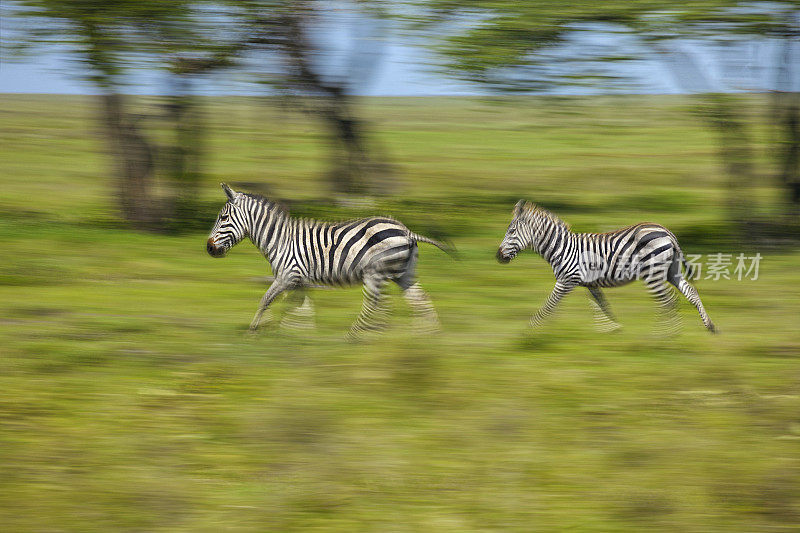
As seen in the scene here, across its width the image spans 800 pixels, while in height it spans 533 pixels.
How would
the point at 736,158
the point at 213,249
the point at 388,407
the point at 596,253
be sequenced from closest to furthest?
the point at 388,407, the point at 596,253, the point at 213,249, the point at 736,158

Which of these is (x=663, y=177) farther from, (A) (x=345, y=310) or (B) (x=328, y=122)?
(A) (x=345, y=310)

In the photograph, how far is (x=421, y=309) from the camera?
8.21 m

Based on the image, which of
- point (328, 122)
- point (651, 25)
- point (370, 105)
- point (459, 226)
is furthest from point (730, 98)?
point (370, 105)

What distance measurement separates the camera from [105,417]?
258 inches

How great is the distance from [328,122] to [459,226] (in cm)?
296

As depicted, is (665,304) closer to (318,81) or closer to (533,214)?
(533,214)

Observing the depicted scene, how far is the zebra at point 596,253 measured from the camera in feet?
24.8

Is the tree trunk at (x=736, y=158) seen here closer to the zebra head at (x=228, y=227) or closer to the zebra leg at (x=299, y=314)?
the zebra leg at (x=299, y=314)

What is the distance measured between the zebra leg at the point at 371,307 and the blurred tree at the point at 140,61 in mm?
8353

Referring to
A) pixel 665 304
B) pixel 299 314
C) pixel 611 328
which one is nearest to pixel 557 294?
pixel 665 304

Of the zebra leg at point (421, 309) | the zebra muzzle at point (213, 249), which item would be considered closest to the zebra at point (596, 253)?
the zebra leg at point (421, 309)

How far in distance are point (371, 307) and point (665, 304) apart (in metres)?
2.41

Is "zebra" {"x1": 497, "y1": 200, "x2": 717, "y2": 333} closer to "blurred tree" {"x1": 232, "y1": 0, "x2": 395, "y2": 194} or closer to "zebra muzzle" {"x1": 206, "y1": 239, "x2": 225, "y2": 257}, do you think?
"zebra muzzle" {"x1": 206, "y1": 239, "x2": 225, "y2": 257}

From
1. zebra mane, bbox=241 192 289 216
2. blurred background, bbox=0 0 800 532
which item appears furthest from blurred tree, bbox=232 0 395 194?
zebra mane, bbox=241 192 289 216
